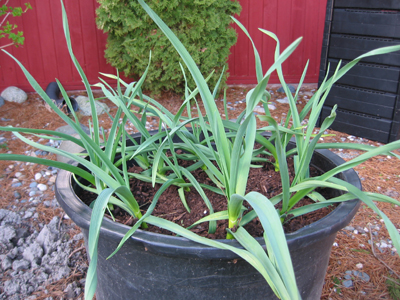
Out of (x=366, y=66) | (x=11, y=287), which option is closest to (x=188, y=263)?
(x=11, y=287)

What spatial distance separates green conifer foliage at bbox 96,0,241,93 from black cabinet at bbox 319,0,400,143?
85 cm

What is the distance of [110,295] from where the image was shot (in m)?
0.98

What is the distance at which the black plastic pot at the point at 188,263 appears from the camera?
29.3 inches

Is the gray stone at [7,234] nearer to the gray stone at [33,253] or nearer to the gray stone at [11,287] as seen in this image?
the gray stone at [33,253]

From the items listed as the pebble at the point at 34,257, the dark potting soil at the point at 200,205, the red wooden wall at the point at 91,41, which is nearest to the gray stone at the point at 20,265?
the pebble at the point at 34,257

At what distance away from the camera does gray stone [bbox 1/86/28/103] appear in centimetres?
334

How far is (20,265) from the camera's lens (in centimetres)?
146

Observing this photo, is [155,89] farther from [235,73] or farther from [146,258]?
[146,258]

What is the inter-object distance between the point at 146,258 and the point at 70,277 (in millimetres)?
776

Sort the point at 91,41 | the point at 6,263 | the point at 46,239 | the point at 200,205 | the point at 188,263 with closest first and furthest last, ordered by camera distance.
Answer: the point at 188,263, the point at 200,205, the point at 6,263, the point at 46,239, the point at 91,41

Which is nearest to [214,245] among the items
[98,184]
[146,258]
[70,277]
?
[146,258]

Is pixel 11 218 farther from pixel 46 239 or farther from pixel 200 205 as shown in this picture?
pixel 200 205

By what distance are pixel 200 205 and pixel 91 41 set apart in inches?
120

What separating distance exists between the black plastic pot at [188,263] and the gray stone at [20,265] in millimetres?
722
